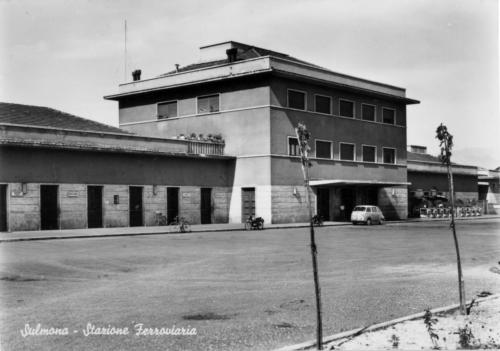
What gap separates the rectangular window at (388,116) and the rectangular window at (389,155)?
2.27 m

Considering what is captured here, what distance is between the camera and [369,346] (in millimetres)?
7125

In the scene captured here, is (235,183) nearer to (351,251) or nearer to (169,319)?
(351,251)

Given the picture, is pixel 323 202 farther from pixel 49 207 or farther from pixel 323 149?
pixel 49 207

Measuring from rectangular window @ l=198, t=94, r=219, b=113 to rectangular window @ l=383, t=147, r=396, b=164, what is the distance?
15251 millimetres

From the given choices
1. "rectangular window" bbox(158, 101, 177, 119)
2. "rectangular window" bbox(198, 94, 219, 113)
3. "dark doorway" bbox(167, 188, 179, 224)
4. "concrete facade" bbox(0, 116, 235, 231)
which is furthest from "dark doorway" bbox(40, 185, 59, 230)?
"rectangular window" bbox(158, 101, 177, 119)

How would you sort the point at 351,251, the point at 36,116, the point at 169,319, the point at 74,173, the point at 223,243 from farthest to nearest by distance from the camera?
the point at 36,116
the point at 74,173
the point at 223,243
the point at 351,251
the point at 169,319

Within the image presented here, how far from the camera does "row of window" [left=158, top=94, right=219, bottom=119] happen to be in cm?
4303

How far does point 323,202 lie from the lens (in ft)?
147

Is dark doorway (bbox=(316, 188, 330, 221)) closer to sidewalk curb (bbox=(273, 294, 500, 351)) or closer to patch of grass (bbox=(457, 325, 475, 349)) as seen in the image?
sidewalk curb (bbox=(273, 294, 500, 351))

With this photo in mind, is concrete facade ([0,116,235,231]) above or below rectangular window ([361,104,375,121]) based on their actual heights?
below

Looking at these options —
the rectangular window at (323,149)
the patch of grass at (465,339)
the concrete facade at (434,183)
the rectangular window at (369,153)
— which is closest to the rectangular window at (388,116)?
the rectangular window at (369,153)

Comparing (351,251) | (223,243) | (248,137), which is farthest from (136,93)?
(351,251)

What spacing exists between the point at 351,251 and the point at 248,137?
22.2m

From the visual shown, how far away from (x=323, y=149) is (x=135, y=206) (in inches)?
590
